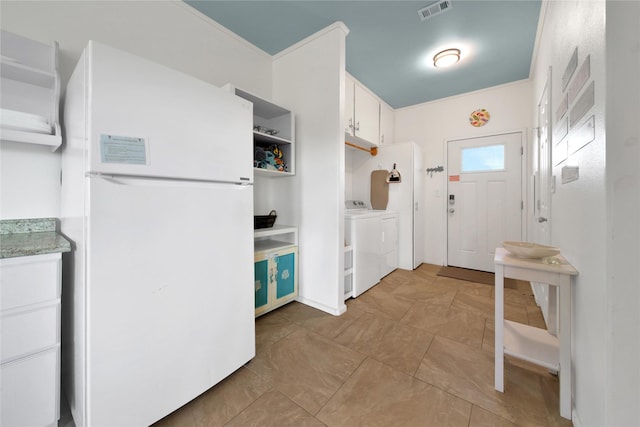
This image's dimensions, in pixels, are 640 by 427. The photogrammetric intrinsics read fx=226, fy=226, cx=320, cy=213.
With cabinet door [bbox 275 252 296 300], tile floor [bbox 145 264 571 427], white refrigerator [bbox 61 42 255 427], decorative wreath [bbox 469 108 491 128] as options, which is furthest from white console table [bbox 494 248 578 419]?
decorative wreath [bbox 469 108 491 128]

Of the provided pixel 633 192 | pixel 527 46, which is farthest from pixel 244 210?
pixel 527 46

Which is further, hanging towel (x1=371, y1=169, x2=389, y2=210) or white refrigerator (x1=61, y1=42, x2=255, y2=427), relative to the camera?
hanging towel (x1=371, y1=169, x2=389, y2=210)

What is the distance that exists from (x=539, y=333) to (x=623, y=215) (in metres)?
1.09

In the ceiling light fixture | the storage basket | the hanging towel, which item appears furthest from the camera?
the hanging towel

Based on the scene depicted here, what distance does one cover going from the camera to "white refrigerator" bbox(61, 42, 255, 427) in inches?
34.3

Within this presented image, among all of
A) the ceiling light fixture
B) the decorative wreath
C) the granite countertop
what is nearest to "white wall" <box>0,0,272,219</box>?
the granite countertop

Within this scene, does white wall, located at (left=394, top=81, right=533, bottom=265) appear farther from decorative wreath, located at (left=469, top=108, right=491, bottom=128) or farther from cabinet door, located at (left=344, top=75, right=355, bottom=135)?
cabinet door, located at (left=344, top=75, right=355, bottom=135)

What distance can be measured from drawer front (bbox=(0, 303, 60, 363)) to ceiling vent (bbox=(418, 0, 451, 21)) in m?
3.02

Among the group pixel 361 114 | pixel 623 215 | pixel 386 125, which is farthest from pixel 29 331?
pixel 386 125

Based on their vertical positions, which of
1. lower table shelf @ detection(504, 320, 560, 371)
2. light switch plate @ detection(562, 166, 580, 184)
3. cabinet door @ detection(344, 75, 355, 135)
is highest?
cabinet door @ detection(344, 75, 355, 135)

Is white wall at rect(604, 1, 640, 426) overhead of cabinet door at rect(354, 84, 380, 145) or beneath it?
beneath

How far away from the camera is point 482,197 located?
3.36 meters

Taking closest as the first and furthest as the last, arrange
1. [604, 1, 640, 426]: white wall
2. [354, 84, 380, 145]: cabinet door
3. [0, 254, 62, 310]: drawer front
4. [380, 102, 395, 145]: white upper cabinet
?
[604, 1, 640, 426]: white wall
[0, 254, 62, 310]: drawer front
[354, 84, 380, 145]: cabinet door
[380, 102, 395, 145]: white upper cabinet

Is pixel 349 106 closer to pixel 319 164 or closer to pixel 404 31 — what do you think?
pixel 404 31
